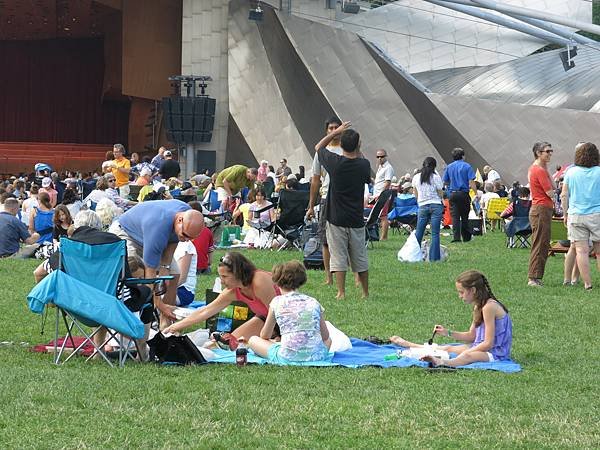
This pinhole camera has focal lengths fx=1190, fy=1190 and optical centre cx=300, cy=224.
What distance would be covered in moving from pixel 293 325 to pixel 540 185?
541 centimetres

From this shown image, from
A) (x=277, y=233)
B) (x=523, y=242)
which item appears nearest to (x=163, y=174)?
(x=277, y=233)

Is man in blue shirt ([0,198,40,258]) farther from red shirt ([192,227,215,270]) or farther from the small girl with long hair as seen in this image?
the small girl with long hair

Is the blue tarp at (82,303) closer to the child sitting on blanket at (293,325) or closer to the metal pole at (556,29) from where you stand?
the child sitting on blanket at (293,325)

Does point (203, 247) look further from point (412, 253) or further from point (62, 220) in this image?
point (412, 253)

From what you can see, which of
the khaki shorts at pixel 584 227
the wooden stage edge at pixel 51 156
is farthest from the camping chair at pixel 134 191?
the wooden stage edge at pixel 51 156

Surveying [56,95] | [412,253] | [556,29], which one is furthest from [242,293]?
[56,95]

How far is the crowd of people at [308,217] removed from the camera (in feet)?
24.3

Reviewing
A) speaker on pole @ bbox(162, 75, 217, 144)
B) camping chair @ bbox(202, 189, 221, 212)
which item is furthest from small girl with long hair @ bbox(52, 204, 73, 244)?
speaker on pole @ bbox(162, 75, 217, 144)

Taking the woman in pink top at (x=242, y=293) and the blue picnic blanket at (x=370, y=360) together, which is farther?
the woman in pink top at (x=242, y=293)

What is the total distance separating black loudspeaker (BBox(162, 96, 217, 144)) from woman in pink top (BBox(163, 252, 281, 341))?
25.3 metres

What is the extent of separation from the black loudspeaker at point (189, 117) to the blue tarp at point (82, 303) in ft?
85.6

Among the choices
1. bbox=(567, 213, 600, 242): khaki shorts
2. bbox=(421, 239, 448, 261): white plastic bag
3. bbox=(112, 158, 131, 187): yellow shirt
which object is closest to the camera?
bbox=(567, 213, 600, 242): khaki shorts

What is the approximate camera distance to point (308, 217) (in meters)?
11.7

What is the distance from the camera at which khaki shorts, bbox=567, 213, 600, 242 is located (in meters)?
11.3
